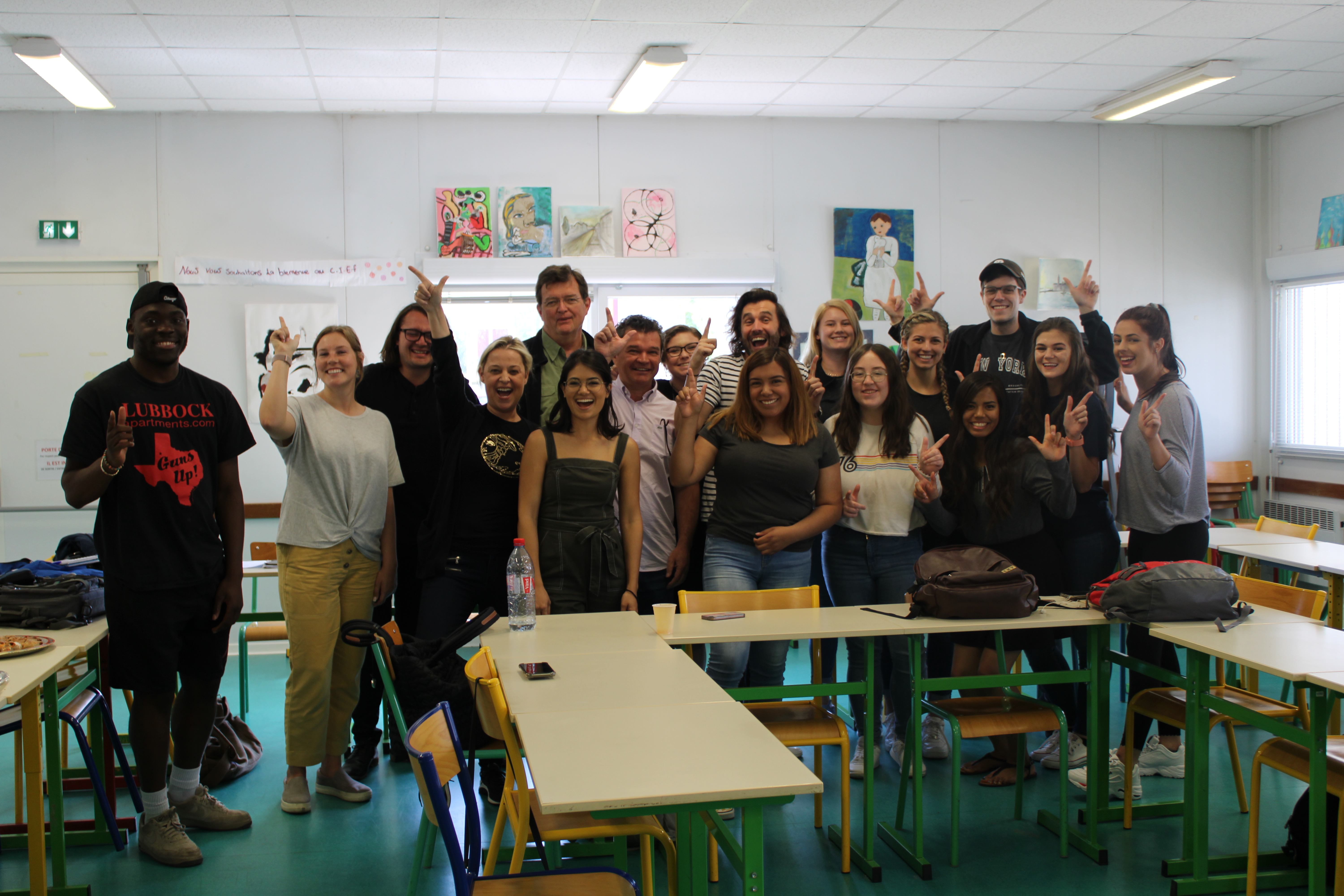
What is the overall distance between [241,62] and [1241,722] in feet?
17.4

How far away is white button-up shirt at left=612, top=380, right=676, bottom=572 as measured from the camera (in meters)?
3.40

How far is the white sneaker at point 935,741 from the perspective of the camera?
3.85m

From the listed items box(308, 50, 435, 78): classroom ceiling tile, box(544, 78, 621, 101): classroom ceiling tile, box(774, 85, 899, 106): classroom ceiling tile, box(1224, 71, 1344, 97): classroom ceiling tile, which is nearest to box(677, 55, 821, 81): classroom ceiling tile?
box(774, 85, 899, 106): classroom ceiling tile

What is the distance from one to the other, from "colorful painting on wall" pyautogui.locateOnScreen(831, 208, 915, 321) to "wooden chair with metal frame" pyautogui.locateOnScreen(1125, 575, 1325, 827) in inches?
135

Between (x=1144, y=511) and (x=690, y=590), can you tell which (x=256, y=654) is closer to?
(x=690, y=590)

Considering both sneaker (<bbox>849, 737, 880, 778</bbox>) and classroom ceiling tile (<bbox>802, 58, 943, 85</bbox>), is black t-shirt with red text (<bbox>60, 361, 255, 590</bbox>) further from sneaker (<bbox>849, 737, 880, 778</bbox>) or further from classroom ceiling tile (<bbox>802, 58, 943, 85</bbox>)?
classroom ceiling tile (<bbox>802, 58, 943, 85</bbox>)

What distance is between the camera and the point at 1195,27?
15.8ft

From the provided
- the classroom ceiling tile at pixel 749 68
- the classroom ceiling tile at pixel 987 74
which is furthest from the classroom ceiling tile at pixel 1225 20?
the classroom ceiling tile at pixel 749 68

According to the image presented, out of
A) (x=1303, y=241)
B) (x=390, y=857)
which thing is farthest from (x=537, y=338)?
(x=1303, y=241)

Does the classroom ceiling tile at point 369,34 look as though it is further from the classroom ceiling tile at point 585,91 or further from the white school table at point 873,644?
the white school table at point 873,644

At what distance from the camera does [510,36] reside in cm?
464

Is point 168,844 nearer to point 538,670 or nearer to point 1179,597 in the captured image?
point 538,670

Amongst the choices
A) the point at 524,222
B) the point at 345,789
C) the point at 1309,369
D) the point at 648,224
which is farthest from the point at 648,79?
the point at 1309,369

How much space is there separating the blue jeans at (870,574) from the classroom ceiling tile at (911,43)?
9.07ft
